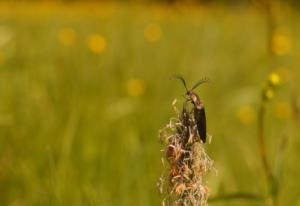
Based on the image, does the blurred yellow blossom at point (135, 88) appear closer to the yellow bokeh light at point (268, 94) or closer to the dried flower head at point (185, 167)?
the yellow bokeh light at point (268, 94)

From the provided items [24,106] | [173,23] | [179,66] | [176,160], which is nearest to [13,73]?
[24,106]

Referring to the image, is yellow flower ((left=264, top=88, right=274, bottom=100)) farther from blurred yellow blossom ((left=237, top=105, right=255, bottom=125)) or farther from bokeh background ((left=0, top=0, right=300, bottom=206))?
blurred yellow blossom ((left=237, top=105, right=255, bottom=125))

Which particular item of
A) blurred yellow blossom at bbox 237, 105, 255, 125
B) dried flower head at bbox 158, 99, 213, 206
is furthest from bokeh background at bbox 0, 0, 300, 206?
dried flower head at bbox 158, 99, 213, 206

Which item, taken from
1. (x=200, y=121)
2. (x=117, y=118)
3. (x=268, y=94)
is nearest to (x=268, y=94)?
(x=268, y=94)

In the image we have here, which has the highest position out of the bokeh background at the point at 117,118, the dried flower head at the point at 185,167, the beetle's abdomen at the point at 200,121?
the bokeh background at the point at 117,118

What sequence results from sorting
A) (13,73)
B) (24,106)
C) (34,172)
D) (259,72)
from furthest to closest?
(259,72), (13,73), (24,106), (34,172)

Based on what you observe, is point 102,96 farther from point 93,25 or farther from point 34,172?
point 93,25

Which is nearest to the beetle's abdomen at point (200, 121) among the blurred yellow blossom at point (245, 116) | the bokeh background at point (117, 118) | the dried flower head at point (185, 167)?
the dried flower head at point (185, 167)
